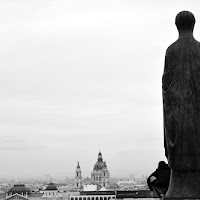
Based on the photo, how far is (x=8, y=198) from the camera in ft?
412

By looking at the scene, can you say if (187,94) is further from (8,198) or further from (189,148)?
(8,198)

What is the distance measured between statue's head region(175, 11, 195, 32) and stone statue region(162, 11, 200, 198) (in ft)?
0.05

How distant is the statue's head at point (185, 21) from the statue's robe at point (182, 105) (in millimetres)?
288

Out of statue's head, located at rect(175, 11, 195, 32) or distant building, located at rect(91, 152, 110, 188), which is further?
distant building, located at rect(91, 152, 110, 188)

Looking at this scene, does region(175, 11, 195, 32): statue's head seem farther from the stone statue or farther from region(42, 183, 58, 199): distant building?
region(42, 183, 58, 199): distant building

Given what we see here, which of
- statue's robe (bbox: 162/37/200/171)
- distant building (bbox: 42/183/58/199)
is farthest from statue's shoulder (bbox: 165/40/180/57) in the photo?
distant building (bbox: 42/183/58/199)

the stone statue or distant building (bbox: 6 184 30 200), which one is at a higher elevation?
distant building (bbox: 6 184 30 200)

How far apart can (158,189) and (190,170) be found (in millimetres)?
663

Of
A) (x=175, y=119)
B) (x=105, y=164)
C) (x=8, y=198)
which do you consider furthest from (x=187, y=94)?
(x=105, y=164)

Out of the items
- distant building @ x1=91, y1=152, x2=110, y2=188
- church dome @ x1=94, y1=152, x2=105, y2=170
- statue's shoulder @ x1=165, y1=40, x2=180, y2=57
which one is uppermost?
church dome @ x1=94, y1=152, x2=105, y2=170

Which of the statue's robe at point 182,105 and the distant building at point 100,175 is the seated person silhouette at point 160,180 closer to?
the statue's robe at point 182,105

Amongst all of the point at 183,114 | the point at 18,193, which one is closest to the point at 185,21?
the point at 183,114

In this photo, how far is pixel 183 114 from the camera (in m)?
8.27

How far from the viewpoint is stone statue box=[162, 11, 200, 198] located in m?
8.09
